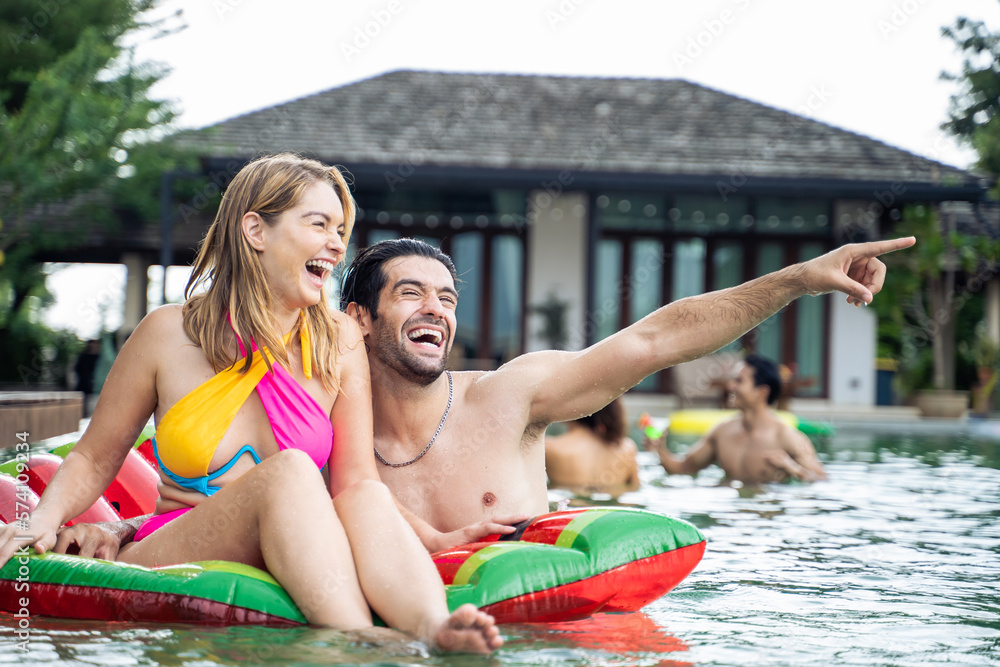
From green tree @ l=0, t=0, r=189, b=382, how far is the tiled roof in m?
1.12

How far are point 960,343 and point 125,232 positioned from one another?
15651mm

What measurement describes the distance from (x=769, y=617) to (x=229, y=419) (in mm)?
1786

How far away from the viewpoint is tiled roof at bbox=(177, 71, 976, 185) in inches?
624

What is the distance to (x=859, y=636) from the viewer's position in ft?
9.62

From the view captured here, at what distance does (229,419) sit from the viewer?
9.24 feet

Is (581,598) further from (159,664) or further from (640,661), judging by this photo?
(159,664)

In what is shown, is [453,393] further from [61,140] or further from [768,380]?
[61,140]

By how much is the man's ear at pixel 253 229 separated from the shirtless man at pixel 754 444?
16.1ft

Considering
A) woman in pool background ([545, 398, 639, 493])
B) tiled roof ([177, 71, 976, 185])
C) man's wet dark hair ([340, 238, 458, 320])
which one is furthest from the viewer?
tiled roof ([177, 71, 976, 185])

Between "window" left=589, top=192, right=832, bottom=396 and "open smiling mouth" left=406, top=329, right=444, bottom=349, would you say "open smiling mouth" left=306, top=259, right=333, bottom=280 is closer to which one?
"open smiling mouth" left=406, top=329, right=444, bottom=349

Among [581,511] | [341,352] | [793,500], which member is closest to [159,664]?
[341,352]

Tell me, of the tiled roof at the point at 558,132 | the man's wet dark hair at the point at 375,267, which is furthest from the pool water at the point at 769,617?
the tiled roof at the point at 558,132

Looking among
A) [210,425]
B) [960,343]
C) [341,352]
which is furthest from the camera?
[960,343]

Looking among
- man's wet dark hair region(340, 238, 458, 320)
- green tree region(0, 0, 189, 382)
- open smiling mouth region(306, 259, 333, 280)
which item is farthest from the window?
open smiling mouth region(306, 259, 333, 280)
